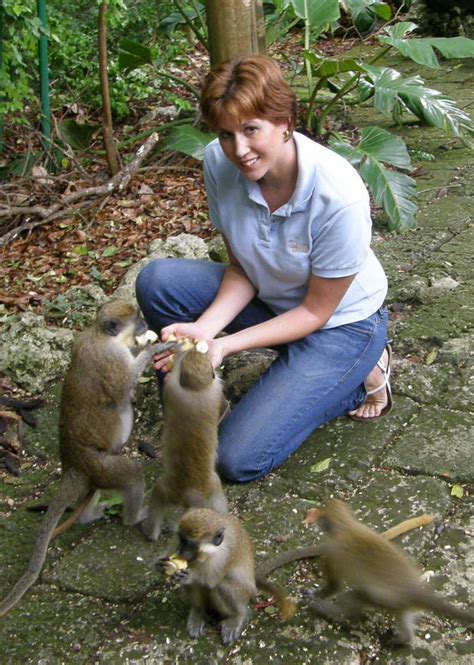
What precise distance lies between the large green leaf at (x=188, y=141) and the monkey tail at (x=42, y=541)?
377cm

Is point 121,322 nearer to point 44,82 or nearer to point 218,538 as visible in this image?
point 218,538

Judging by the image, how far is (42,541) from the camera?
3248 mm

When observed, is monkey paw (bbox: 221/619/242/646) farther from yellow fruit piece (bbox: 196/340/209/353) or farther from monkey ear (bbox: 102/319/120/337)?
monkey ear (bbox: 102/319/120/337)

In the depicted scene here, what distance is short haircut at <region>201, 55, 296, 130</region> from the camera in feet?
11.1

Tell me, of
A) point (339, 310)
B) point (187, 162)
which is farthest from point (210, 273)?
point (187, 162)

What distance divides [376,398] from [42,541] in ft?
5.55

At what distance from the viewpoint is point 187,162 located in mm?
7680

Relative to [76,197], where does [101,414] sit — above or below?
above

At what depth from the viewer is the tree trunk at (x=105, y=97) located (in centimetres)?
661

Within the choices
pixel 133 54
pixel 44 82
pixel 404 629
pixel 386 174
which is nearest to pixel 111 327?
pixel 404 629

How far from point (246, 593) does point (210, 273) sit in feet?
5.89

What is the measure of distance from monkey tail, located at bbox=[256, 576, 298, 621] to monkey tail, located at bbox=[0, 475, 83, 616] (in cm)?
81

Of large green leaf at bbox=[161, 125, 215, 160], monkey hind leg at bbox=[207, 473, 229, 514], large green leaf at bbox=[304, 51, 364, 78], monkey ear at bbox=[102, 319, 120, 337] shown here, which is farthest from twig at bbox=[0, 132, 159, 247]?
monkey hind leg at bbox=[207, 473, 229, 514]

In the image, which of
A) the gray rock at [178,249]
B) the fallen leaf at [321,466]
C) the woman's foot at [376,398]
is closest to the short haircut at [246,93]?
the woman's foot at [376,398]
